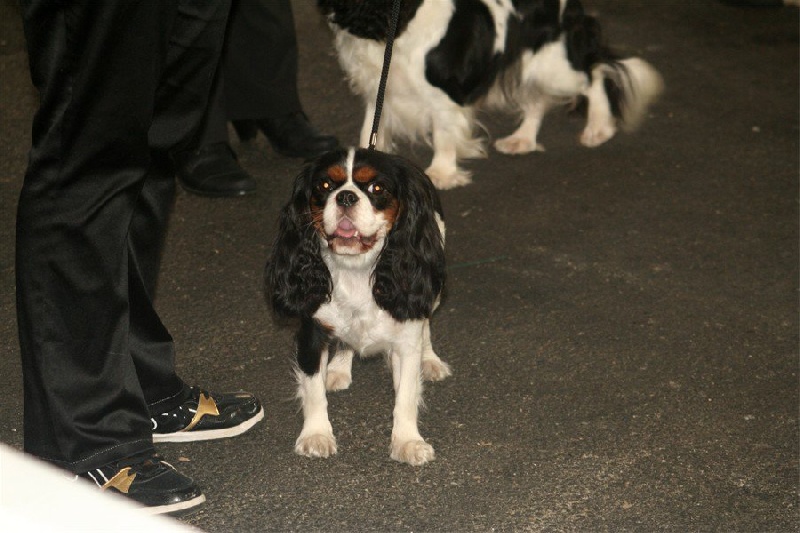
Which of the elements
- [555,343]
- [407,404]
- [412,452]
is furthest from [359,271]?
[555,343]

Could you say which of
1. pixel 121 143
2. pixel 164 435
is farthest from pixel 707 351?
pixel 121 143

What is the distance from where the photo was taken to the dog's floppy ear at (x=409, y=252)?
8.80 feet

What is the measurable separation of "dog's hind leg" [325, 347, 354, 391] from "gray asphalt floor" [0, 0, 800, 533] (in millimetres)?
39

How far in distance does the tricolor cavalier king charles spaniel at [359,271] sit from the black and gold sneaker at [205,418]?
0.54 ft

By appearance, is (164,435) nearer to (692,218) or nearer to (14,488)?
(14,488)

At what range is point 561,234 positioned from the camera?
163 inches

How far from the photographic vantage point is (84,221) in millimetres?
2203

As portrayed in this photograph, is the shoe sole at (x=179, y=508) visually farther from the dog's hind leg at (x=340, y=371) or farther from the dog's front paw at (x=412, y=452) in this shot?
the dog's hind leg at (x=340, y=371)

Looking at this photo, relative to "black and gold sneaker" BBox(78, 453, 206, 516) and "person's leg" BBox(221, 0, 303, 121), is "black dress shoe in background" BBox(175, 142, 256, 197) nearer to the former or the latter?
"person's leg" BBox(221, 0, 303, 121)

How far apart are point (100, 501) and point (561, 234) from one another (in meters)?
3.34

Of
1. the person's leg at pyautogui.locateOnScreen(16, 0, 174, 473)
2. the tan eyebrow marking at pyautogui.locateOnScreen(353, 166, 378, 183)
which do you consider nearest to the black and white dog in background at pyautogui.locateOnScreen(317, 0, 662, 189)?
the tan eyebrow marking at pyautogui.locateOnScreen(353, 166, 378, 183)

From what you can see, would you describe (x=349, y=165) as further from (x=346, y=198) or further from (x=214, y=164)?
Result: (x=214, y=164)

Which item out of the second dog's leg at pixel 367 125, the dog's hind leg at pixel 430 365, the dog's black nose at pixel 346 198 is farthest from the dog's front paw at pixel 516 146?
the dog's black nose at pixel 346 198

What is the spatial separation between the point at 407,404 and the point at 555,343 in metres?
0.73
